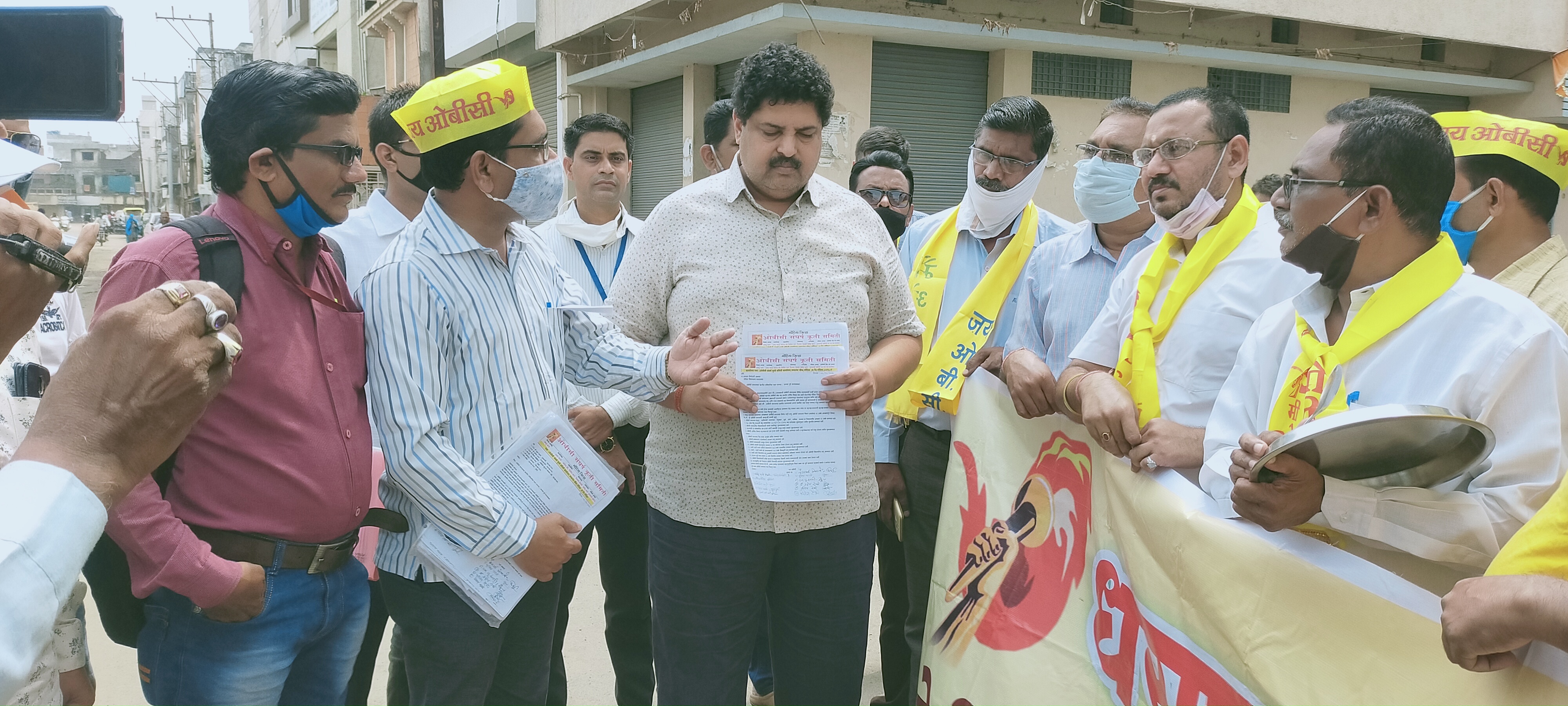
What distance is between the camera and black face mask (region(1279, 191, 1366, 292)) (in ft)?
6.42

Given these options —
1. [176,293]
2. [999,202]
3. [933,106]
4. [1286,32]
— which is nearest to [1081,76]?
[933,106]

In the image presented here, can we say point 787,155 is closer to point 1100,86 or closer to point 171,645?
point 171,645

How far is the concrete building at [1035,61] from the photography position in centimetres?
1116

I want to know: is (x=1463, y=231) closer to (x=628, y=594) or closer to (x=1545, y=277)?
(x=1545, y=277)

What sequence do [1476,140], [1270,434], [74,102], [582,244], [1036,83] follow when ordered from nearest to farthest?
1. [74,102]
2. [1270,434]
3. [1476,140]
4. [582,244]
5. [1036,83]

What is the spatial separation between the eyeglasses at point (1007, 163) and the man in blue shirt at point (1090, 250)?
21cm

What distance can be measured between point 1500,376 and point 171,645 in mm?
2570

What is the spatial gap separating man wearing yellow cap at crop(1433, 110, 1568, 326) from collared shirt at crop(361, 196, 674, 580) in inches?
106

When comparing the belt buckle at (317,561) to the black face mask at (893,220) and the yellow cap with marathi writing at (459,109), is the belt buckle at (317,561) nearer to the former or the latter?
the yellow cap with marathi writing at (459,109)

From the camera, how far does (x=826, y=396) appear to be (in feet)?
7.99

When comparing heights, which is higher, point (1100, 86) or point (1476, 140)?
point (1100, 86)

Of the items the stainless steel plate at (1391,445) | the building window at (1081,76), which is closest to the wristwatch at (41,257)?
the stainless steel plate at (1391,445)

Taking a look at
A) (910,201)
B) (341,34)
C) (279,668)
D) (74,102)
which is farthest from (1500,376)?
(341,34)

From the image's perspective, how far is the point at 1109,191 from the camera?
3119 mm
